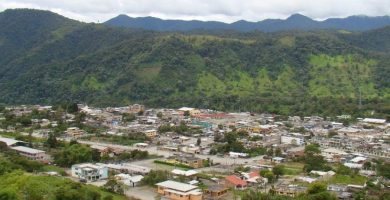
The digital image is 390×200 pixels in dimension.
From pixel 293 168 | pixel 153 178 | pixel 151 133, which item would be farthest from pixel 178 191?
pixel 151 133

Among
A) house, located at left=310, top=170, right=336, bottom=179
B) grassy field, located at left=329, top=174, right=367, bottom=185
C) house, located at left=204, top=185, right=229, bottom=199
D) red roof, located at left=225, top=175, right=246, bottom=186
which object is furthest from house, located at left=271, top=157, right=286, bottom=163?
house, located at left=204, top=185, right=229, bottom=199

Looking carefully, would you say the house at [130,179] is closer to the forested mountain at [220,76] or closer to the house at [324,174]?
the house at [324,174]

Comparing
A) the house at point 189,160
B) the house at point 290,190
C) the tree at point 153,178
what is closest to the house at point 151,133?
the house at point 189,160

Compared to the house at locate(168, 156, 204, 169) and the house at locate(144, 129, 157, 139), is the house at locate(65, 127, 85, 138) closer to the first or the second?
the house at locate(144, 129, 157, 139)

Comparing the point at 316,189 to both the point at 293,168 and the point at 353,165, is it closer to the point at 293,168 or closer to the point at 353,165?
the point at 293,168

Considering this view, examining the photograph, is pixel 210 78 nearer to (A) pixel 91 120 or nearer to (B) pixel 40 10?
(A) pixel 91 120

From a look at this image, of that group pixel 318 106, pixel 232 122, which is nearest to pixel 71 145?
pixel 232 122
